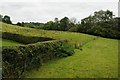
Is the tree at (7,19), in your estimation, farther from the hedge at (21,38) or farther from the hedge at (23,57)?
the hedge at (23,57)

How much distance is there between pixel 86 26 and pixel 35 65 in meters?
29.5

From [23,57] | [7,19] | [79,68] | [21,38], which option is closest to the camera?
[23,57]

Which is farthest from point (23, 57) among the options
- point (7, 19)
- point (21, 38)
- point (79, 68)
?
point (7, 19)

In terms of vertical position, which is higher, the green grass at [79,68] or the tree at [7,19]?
the tree at [7,19]

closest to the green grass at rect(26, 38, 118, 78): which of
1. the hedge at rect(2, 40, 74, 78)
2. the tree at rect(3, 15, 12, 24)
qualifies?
the hedge at rect(2, 40, 74, 78)

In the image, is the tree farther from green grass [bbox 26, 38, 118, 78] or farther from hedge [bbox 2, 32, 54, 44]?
green grass [bbox 26, 38, 118, 78]

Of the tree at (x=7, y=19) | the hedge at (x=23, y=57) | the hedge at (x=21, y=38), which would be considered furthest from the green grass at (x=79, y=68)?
the tree at (x=7, y=19)

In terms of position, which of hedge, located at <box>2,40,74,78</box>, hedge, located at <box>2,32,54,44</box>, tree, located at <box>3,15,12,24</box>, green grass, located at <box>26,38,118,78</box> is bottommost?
green grass, located at <box>26,38,118,78</box>

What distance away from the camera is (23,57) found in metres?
12.5

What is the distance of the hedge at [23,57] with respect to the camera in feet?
36.9

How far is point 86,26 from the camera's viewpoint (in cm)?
4288

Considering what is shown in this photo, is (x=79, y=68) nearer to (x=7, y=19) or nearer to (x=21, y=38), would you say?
(x=21, y=38)

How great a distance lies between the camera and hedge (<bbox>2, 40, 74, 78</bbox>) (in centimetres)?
1125

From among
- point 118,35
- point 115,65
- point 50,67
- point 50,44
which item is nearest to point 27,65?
point 50,67
